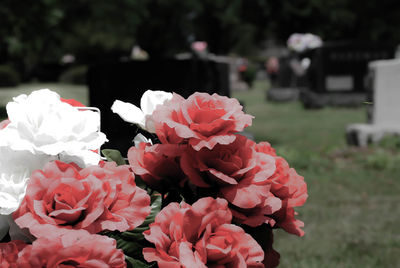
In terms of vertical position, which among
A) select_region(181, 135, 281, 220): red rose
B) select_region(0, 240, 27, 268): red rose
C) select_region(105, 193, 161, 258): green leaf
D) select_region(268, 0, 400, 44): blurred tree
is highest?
select_region(181, 135, 281, 220): red rose

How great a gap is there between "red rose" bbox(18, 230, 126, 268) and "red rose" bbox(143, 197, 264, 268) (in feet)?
0.35

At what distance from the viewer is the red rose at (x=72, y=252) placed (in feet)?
Result: 3.21

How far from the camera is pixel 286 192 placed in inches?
55.2

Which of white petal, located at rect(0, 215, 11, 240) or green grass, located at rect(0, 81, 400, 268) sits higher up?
white petal, located at rect(0, 215, 11, 240)

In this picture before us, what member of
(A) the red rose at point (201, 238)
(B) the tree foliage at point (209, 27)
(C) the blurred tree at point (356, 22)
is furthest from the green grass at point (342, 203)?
(C) the blurred tree at point (356, 22)

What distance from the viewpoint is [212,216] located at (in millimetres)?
1124

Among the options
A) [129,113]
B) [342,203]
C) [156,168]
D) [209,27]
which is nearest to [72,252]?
[156,168]

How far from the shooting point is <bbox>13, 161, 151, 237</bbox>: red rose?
1033mm

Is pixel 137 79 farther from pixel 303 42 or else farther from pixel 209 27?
pixel 209 27

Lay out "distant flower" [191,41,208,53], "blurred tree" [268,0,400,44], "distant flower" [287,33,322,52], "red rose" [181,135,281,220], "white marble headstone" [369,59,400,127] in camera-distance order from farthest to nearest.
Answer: "blurred tree" [268,0,400,44], "distant flower" [287,33,322,52], "white marble headstone" [369,59,400,127], "distant flower" [191,41,208,53], "red rose" [181,135,281,220]

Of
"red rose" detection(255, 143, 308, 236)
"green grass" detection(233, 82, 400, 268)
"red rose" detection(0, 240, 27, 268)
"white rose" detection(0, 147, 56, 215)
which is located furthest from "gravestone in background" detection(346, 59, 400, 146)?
"red rose" detection(0, 240, 27, 268)

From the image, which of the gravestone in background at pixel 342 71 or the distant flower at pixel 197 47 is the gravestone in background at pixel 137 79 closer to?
the distant flower at pixel 197 47

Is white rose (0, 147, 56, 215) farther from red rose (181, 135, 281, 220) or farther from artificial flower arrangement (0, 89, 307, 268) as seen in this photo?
red rose (181, 135, 281, 220)

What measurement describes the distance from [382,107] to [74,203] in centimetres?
778
